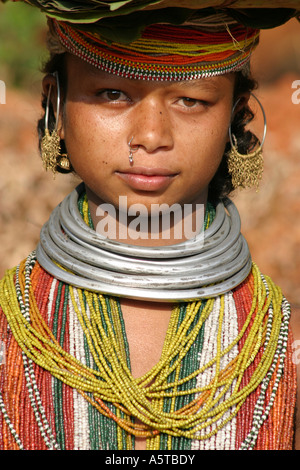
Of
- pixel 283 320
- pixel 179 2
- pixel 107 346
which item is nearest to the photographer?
pixel 179 2

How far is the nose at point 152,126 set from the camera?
2234 mm

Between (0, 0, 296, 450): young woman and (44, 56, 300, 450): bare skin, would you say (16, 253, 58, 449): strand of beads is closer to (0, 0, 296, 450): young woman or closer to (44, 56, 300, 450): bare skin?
(0, 0, 296, 450): young woman

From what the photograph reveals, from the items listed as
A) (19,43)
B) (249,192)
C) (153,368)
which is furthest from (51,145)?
(19,43)

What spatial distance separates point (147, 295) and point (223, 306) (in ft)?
1.01

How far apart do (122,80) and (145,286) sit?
684 mm

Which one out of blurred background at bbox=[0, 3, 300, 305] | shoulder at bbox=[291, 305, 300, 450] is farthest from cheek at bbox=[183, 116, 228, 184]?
blurred background at bbox=[0, 3, 300, 305]

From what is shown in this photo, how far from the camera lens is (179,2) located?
2059 mm

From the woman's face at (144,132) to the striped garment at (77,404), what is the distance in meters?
0.46

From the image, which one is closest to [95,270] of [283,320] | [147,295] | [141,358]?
[147,295]

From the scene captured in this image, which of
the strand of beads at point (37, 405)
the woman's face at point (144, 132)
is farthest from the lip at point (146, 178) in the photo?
the strand of beads at point (37, 405)

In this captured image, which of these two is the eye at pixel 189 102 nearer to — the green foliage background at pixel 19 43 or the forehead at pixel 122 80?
the forehead at pixel 122 80

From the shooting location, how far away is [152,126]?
88.2 inches

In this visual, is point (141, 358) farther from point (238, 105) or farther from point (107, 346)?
point (238, 105)

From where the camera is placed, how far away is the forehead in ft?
7.48
